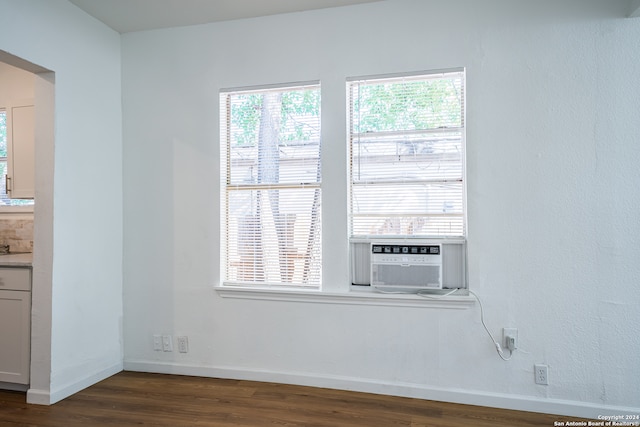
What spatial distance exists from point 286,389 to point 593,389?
1.98m

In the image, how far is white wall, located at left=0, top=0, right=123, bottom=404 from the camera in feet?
8.48

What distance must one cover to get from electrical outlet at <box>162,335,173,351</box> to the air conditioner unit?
66.9 inches

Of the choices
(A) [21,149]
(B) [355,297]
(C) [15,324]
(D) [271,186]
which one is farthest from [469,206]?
(A) [21,149]

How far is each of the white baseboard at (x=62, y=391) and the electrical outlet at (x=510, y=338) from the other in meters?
2.95

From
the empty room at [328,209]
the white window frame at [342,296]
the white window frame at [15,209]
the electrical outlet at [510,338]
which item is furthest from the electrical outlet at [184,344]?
the electrical outlet at [510,338]

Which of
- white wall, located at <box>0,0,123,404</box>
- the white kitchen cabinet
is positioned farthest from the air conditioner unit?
the white kitchen cabinet

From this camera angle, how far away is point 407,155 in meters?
2.70

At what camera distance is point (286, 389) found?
275cm

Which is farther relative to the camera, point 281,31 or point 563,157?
point 281,31

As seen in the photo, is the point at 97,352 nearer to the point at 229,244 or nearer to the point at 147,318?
the point at 147,318

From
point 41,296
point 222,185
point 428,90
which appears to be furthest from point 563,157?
point 41,296

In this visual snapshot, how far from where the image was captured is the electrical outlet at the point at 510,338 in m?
2.46

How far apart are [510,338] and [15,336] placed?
11.1 ft

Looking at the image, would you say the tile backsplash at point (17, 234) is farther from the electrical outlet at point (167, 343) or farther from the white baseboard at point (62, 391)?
the electrical outlet at point (167, 343)
